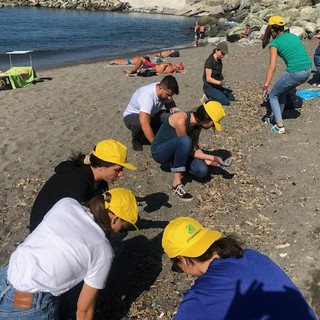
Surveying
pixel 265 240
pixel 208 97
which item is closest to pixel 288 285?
pixel 265 240

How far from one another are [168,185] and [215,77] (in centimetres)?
436

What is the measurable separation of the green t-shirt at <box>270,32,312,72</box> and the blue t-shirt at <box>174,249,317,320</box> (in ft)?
18.0

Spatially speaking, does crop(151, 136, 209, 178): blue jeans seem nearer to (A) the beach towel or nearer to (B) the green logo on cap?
(B) the green logo on cap

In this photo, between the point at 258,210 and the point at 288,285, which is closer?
the point at 288,285

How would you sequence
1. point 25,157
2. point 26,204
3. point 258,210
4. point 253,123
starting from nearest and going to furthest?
point 258,210 → point 26,204 → point 25,157 → point 253,123

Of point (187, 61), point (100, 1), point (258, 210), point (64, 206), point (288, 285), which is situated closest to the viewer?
point (288, 285)

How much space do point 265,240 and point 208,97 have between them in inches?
210

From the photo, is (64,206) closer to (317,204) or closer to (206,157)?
(206,157)

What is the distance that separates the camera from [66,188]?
3.32 metres

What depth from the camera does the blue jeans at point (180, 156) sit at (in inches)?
206

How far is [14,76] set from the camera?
11.8 m

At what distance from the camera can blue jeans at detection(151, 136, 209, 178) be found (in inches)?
206

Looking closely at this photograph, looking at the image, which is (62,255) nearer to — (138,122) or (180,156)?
(180,156)

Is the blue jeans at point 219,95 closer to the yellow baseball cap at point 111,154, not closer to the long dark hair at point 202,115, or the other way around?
the long dark hair at point 202,115
